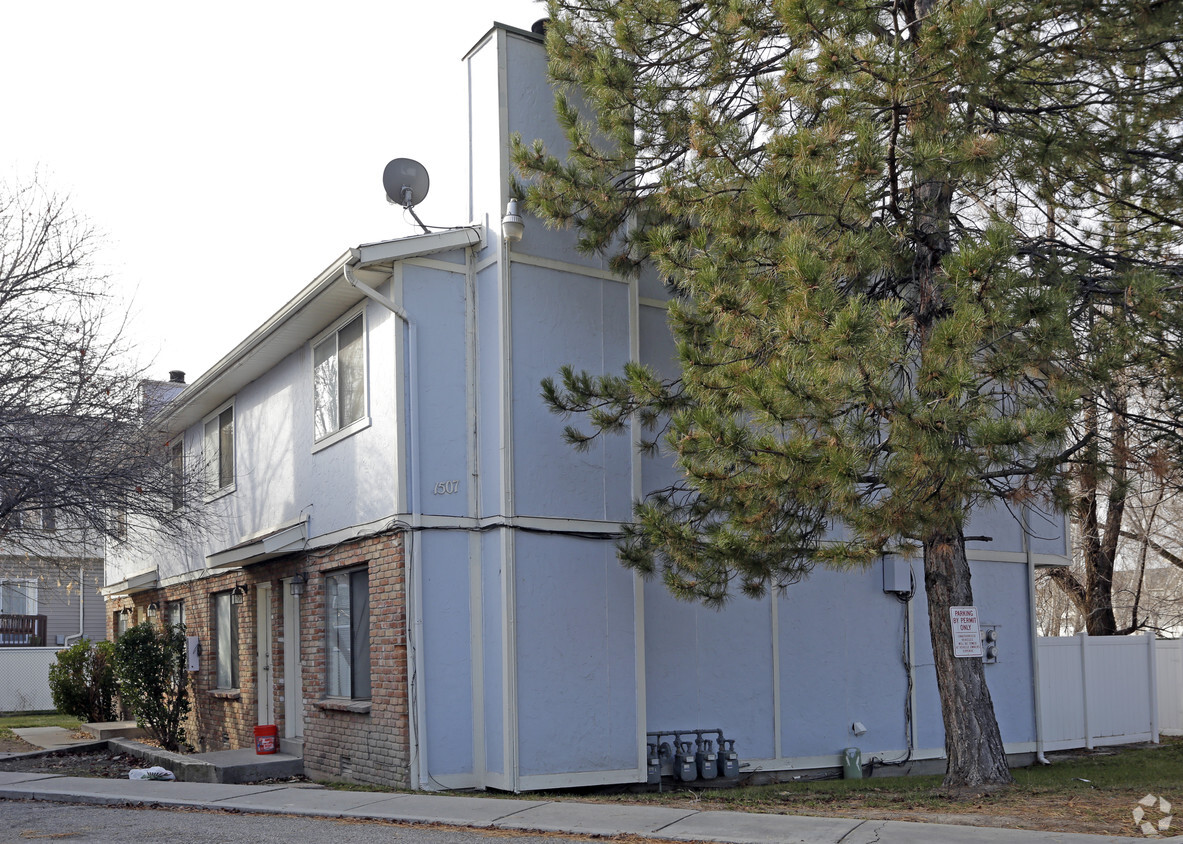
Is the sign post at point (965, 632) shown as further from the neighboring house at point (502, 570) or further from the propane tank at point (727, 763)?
the propane tank at point (727, 763)

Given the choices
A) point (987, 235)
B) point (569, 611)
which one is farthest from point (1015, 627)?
point (987, 235)

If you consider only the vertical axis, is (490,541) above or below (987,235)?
below

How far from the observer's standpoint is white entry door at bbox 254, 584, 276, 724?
15.1m

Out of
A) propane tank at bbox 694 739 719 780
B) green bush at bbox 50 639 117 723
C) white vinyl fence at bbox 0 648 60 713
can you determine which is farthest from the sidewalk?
white vinyl fence at bbox 0 648 60 713

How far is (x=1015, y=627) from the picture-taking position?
50.4 feet

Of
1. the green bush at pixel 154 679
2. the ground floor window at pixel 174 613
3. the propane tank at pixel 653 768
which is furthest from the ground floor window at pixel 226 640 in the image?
the propane tank at pixel 653 768

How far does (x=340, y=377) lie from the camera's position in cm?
1304

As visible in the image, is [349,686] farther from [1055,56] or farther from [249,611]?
[1055,56]

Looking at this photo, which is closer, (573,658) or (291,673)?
(573,658)

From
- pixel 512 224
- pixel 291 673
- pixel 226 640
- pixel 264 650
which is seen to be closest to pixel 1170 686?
pixel 291 673

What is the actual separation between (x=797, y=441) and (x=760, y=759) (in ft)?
18.7

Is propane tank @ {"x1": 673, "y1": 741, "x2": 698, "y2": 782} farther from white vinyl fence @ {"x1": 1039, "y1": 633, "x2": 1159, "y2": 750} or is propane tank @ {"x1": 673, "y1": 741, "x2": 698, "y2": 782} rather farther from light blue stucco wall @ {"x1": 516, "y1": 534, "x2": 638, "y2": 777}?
white vinyl fence @ {"x1": 1039, "y1": 633, "x2": 1159, "y2": 750}

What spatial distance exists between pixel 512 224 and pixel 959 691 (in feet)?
19.8

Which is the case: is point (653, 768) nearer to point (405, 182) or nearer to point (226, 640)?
point (405, 182)
